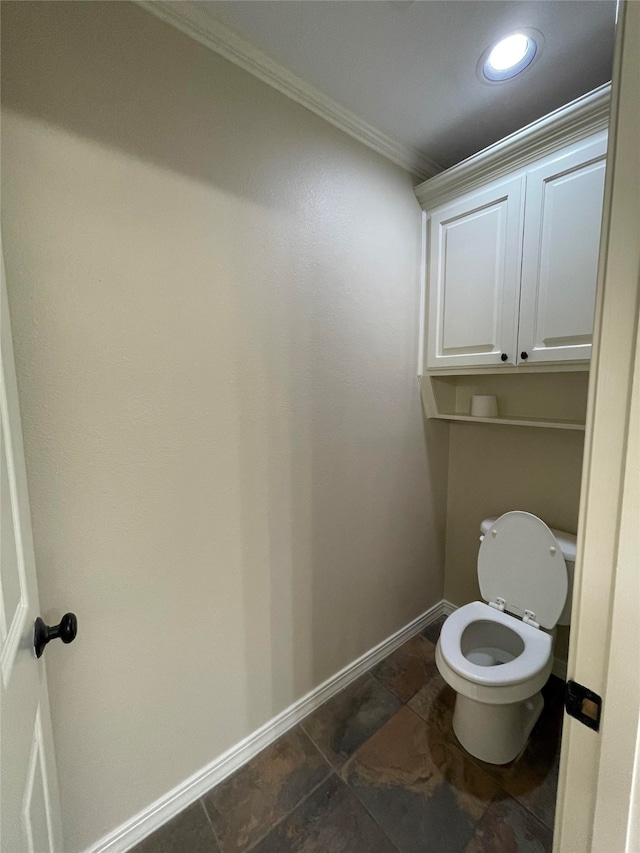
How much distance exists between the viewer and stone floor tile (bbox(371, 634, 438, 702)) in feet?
5.58

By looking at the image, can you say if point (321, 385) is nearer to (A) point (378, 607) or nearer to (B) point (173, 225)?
(B) point (173, 225)

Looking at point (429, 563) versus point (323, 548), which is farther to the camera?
point (429, 563)

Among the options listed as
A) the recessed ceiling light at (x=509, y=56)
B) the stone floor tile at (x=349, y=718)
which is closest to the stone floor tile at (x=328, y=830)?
the stone floor tile at (x=349, y=718)

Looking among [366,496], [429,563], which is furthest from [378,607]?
[366,496]

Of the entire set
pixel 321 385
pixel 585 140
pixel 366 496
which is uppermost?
pixel 585 140

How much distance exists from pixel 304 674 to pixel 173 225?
178 cm

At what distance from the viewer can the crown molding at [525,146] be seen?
1.20 meters

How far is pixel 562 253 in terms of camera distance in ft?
4.46

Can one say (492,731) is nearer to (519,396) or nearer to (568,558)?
(568,558)

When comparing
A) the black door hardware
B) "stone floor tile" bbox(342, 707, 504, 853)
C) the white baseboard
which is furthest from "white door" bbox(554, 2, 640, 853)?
the white baseboard

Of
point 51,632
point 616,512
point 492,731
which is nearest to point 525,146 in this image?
point 616,512

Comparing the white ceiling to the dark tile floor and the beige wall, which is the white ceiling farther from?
the dark tile floor

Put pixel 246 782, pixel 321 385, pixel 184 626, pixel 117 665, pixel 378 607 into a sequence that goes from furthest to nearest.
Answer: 1. pixel 378 607
2. pixel 321 385
3. pixel 246 782
4. pixel 184 626
5. pixel 117 665

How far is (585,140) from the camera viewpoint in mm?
1256
